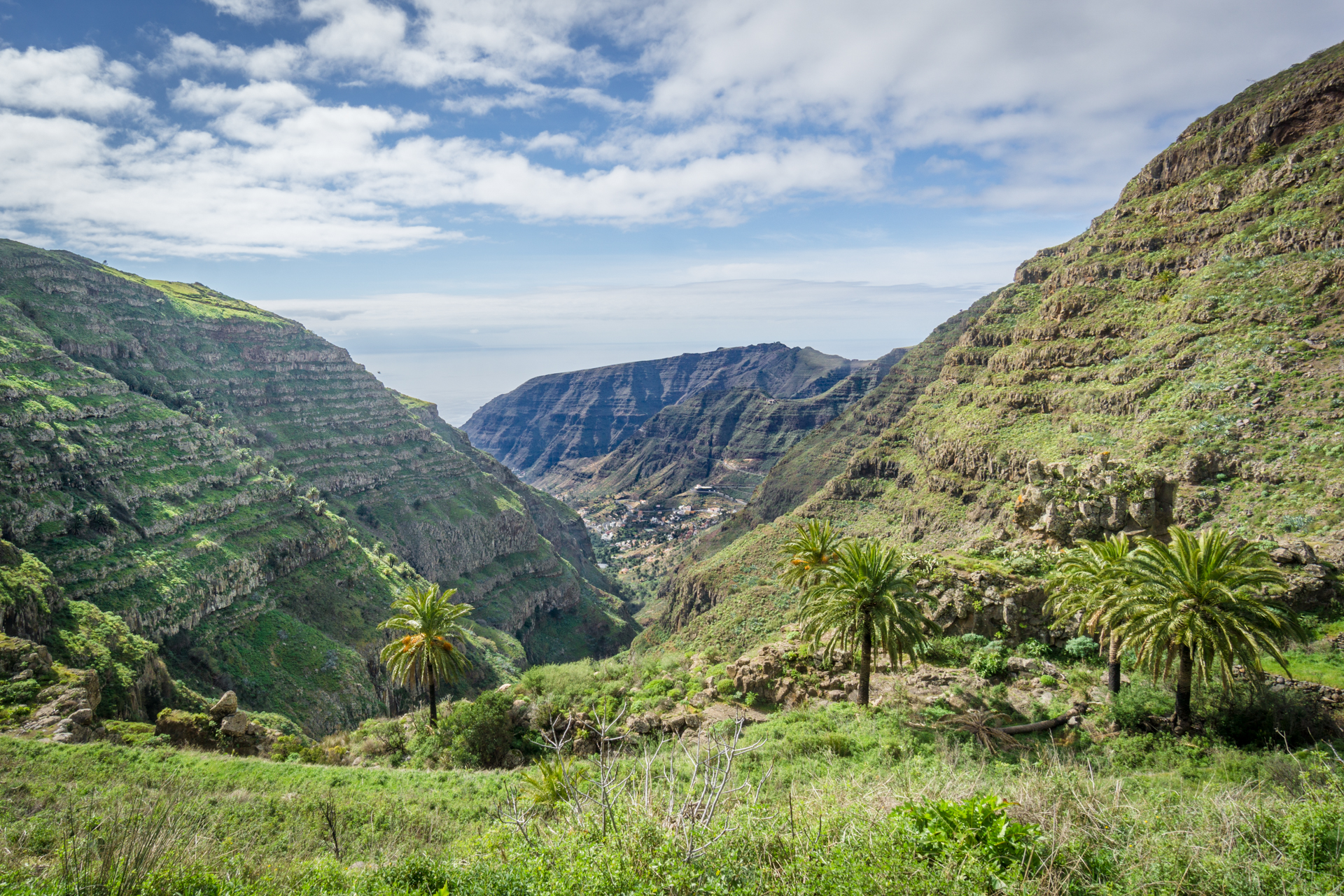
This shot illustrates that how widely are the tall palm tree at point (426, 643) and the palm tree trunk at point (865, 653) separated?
20.7 metres

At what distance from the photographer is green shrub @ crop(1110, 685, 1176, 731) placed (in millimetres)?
19328

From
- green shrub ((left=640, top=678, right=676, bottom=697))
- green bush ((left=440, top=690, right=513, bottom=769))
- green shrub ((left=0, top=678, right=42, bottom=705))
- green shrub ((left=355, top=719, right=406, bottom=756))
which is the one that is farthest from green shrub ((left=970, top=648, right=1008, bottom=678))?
green shrub ((left=0, top=678, right=42, bottom=705))

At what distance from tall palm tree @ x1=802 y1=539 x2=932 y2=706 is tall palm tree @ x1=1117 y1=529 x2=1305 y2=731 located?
701 cm

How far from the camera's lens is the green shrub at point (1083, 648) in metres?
25.0

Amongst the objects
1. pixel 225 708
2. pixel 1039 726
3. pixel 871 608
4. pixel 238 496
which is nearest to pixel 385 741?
pixel 225 708

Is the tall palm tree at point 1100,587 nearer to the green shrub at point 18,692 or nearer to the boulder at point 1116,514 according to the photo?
the boulder at point 1116,514

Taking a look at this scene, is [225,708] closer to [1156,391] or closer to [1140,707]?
[1140,707]

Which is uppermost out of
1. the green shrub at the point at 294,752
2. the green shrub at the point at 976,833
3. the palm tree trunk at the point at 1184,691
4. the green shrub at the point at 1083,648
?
the green shrub at the point at 976,833

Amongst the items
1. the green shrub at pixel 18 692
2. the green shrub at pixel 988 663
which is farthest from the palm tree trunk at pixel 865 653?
the green shrub at pixel 18 692

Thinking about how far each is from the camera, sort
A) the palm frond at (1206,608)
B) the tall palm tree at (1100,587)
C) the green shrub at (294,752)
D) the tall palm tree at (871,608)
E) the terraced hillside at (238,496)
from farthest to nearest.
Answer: the terraced hillside at (238,496)
the green shrub at (294,752)
the tall palm tree at (871,608)
the tall palm tree at (1100,587)
the palm frond at (1206,608)

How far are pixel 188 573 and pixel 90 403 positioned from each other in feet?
78.1

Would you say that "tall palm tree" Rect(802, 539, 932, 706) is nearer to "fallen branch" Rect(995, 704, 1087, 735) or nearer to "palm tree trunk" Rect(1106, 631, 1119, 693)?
"fallen branch" Rect(995, 704, 1087, 735)

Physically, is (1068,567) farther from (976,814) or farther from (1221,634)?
(976,814)

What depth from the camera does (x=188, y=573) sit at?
51500 mm
